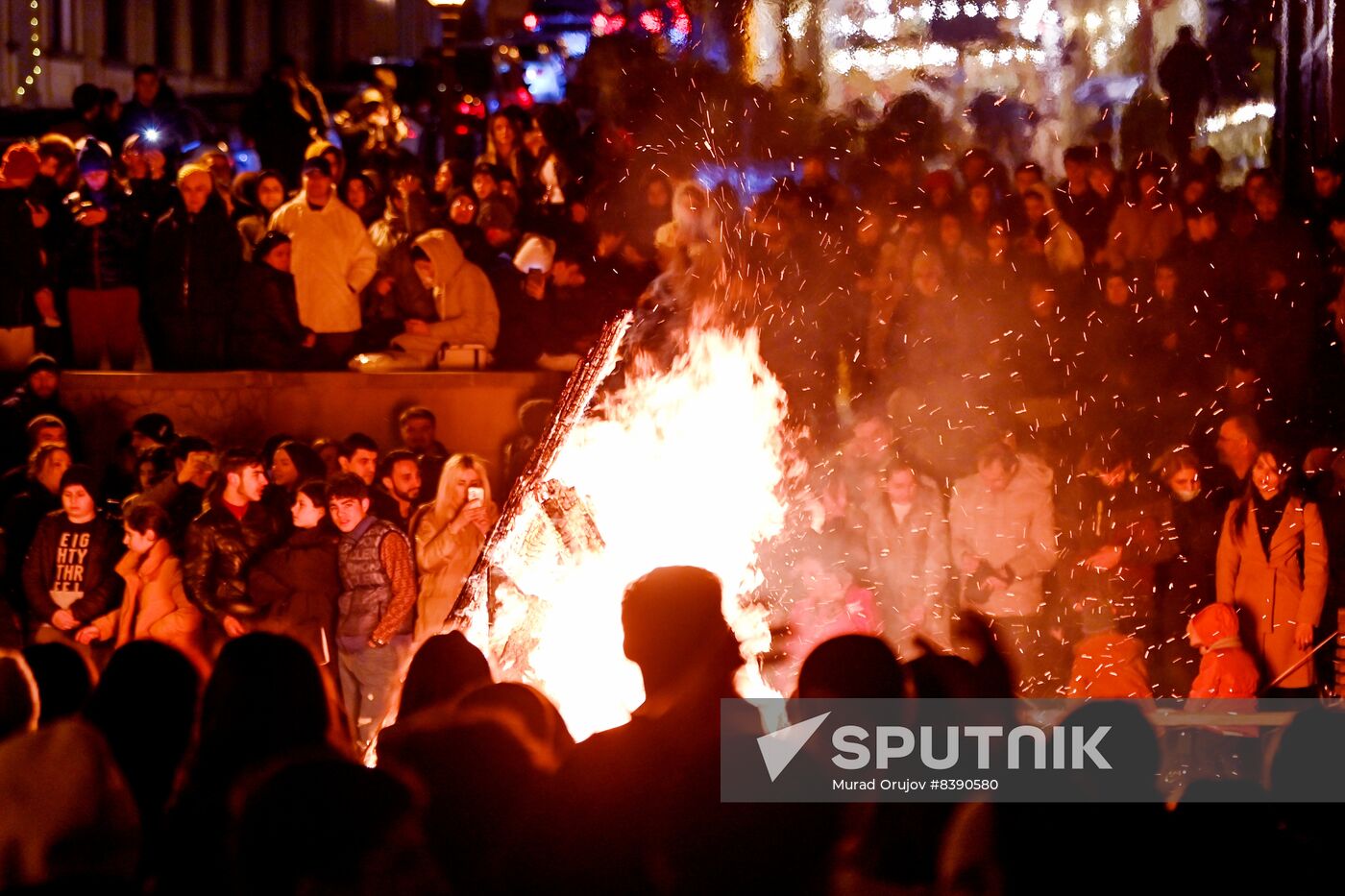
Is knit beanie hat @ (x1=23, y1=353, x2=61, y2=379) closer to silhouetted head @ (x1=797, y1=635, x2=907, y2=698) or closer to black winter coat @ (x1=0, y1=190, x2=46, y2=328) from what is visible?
black winter coat @ (x1=0, y1=190, x2=46, y2=328)

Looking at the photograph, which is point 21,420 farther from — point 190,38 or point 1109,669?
point 190,38

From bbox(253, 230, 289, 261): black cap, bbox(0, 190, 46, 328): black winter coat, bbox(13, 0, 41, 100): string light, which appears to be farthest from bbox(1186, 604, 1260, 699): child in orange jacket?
bbox(13, 0, 41, 100): string light

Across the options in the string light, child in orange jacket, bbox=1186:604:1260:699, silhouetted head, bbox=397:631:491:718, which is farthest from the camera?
the string light

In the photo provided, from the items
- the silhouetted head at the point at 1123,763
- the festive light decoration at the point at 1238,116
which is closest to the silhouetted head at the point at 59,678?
the silhouetted head at the point at 1123,763

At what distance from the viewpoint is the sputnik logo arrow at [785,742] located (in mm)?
4219

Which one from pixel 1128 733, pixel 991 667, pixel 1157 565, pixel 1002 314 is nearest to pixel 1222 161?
pixel 1002 314

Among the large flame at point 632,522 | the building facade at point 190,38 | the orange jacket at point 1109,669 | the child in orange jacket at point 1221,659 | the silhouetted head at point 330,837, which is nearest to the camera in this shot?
the silhouetted head at point 330,837

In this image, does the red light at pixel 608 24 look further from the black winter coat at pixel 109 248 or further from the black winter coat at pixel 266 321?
the black winter coat at pixel 109 248

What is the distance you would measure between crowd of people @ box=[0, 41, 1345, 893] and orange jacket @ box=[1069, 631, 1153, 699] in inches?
1.4

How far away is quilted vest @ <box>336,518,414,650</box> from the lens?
8.59 metres

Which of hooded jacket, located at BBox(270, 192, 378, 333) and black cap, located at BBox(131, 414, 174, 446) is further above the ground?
hooded jacket, located at BBox(270, 192, 378, 333)

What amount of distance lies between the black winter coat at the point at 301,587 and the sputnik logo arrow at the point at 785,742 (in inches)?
181

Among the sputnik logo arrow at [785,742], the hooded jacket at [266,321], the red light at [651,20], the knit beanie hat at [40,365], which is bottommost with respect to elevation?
the sputnik logo arrow at [785,742]

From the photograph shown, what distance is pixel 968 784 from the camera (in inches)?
178
